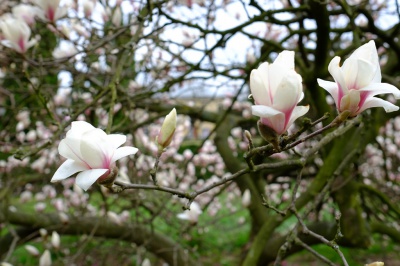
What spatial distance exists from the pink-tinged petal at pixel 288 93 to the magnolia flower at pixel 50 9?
1.36m

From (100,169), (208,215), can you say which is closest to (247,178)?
(100,169)

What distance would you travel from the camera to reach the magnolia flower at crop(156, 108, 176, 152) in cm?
90

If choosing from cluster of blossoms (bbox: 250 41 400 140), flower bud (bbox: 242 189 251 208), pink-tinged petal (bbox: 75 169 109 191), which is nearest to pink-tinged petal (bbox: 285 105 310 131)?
cluster of blossoms (bbox: 250 41 400 140)

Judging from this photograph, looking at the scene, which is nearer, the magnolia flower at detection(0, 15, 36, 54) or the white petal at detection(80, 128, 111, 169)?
the white petal at detection(80, 128, 111, 169)

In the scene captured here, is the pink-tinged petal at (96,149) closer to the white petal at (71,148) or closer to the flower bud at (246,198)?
the white petal at (71,148)

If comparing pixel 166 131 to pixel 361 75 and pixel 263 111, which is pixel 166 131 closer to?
pixel 263 111

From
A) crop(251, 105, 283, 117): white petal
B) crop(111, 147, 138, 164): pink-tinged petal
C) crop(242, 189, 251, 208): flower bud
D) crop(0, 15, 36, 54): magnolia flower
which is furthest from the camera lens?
crop(242, 189, 251, 208): flower bud

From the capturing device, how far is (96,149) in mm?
787

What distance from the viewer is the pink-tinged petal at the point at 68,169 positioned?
784mm

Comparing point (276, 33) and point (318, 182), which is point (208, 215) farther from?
point (318, 182)

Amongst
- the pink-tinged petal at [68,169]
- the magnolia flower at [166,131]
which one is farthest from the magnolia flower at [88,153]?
the magnolia flower at [166,131]

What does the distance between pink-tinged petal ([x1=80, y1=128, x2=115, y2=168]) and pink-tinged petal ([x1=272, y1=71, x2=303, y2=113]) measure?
32 centimetres

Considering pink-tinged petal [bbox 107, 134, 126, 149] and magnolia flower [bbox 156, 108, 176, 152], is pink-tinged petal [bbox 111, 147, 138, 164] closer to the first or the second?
pink-tinged petal [bbox 107, 134, 126, 149]

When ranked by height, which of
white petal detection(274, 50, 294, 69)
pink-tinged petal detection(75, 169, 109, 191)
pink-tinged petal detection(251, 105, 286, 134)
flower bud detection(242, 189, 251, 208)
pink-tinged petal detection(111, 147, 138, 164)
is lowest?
flower bud detection(242, 189, 251, 208)
